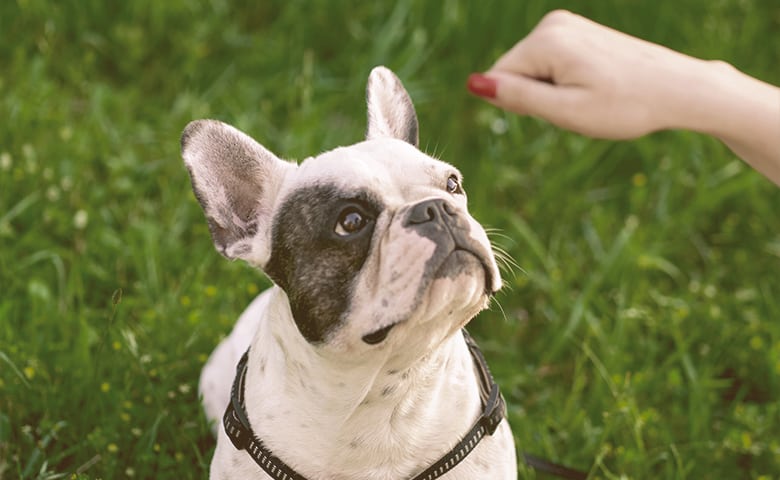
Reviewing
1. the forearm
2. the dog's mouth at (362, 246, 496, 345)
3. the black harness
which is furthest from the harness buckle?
the forearm

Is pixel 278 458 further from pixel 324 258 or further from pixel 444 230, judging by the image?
pixel 444 230

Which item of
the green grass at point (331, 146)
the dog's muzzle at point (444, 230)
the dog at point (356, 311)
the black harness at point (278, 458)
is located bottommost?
the green grass at point (331, 146)

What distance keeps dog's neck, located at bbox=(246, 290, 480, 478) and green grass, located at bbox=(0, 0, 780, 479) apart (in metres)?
0.62

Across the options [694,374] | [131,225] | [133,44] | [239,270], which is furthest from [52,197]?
[694,374]

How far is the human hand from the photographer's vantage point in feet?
9.70

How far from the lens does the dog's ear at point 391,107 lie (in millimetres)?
2766

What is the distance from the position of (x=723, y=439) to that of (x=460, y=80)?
2.20 m

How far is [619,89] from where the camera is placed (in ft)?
9.74

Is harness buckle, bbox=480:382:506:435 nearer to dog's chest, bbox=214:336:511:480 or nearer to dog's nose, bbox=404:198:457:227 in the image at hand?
dog's chest, bbox=214:336:511:480

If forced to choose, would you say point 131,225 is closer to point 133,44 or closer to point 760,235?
point 133,44

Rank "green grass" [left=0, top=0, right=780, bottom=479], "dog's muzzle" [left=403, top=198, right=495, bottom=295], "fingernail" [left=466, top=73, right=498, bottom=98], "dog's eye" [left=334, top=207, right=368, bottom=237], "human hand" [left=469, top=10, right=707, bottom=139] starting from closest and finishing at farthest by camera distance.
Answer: "dog's muzzle" [left=403, top=198, right=495, bottom=295] → "dog's eye" [left=334, top=207, right=368, bottom=237] → "human hand" [left=469, top=10, right=707, bottom=139] → "fingernail" [left=466, top=73, right=498, bottom=98] → "green grass" [left=0, top=0, right=780, bottom=479]

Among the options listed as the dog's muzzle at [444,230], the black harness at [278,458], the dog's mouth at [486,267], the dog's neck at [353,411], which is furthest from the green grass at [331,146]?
the dog's muzzle at [444,230]

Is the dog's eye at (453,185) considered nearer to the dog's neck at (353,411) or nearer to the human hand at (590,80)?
the dog's neck at (353,411)

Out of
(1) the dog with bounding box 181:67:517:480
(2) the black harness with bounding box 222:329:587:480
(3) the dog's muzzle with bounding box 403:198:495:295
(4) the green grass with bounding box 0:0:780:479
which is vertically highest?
(3) the dog's muzzle with bounding box 403:198:495:295
